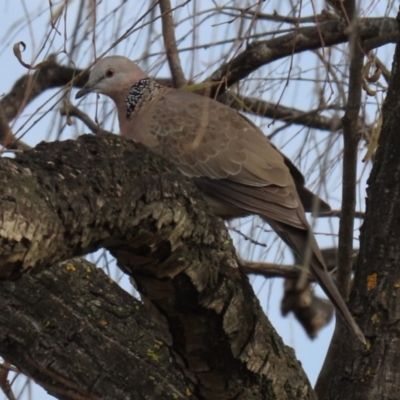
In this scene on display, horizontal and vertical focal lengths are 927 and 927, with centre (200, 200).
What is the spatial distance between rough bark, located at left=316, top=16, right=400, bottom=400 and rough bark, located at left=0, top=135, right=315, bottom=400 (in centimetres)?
25

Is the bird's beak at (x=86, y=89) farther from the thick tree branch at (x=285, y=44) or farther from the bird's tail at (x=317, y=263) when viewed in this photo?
the bird's tail at (x=317, y=263)

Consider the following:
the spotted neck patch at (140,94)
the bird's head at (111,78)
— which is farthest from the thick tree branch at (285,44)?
the bird's head at (111,78)

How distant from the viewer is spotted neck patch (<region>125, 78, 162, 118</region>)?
4078 millimetres

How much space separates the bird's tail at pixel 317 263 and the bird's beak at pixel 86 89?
3.94 ft

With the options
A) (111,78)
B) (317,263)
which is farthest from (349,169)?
(111,78)

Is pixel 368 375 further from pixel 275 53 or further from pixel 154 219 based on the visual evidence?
pixel 275 53

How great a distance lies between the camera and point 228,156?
370 centimetres

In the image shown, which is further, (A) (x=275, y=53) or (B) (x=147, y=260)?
(A) (x=275, y=53)

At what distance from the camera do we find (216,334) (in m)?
2.21

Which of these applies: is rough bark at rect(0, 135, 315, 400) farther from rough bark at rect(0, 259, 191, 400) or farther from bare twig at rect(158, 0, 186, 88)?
bare twig at rect(158, 0, 186, 88)

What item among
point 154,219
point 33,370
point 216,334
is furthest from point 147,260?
point 33,370

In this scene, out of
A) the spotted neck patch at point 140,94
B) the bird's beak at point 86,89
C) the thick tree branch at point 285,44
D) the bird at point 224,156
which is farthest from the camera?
the bird's beak at point 86,89

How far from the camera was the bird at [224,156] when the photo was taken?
3426 millimetres

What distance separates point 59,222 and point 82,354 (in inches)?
32.7
